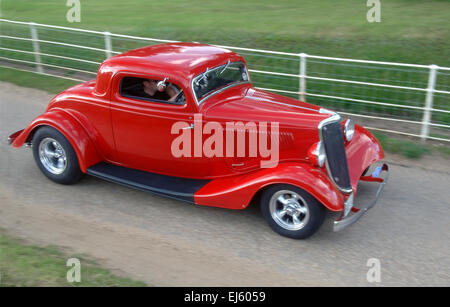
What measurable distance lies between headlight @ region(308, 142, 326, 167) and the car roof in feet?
5.48

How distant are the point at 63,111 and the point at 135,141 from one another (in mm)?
1200

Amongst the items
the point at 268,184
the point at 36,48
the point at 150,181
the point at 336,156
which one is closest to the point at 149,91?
the point at 150,181

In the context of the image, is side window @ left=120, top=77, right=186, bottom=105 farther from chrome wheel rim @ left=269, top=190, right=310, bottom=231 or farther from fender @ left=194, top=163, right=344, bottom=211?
chrome wheel rim @ left=269, top=190, right=310, bottom=231

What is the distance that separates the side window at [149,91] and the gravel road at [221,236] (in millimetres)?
1315

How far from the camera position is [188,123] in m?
5.29

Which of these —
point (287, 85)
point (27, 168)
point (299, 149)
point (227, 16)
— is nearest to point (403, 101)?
point (287, 85)

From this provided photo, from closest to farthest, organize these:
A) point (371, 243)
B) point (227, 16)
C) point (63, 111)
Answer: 1. point (371, 243)
2. point (63, 111)
3. point (227, 16)

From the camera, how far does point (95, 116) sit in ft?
19.2

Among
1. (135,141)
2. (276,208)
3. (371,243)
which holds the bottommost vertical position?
(371,243)

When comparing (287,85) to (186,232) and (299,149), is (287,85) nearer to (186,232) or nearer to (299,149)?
(299,149)

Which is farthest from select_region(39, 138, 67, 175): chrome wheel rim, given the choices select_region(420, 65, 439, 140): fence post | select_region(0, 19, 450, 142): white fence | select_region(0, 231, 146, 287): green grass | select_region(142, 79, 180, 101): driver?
select_region(420, 65, 439, 140): fence post

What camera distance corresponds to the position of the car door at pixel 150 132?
5.38 meters

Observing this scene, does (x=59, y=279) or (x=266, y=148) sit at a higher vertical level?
(x=266, y=148)

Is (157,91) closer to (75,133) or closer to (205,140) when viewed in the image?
(205,140)
